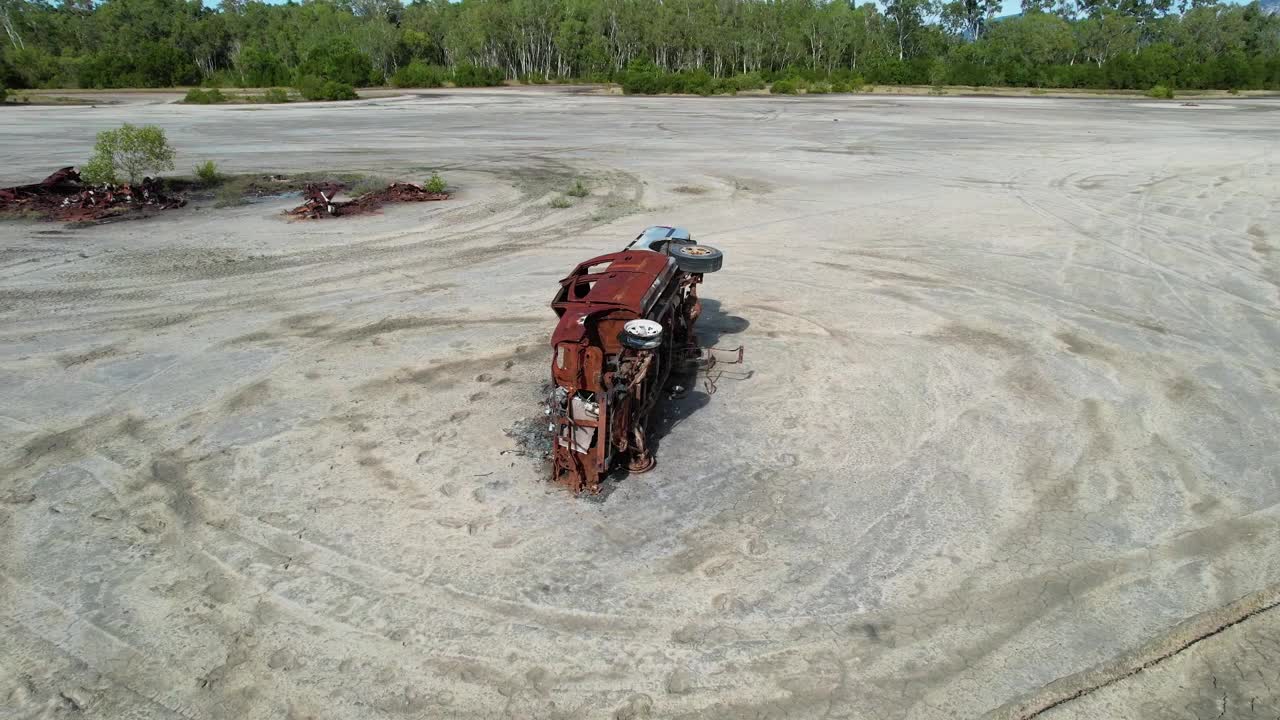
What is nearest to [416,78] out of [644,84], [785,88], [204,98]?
[204,98]

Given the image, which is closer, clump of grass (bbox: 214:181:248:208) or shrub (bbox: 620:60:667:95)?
clump of grass (bbox: 214:181:248:208)

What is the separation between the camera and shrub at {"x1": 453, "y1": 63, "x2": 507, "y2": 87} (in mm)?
73000

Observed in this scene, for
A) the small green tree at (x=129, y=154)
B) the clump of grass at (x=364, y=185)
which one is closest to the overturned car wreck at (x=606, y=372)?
the clump of grass at (x=364, y=185)

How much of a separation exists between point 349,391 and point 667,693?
5518 millimetres

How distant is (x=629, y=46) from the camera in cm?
8800

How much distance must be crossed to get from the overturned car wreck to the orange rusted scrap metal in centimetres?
1134

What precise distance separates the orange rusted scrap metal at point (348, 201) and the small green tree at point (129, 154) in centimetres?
388

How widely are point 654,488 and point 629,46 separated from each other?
294 ft

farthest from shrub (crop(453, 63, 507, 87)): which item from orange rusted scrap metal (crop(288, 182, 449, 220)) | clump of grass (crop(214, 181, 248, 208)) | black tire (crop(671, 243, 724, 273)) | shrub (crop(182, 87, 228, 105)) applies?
black tire (crop(671, 243, 724, 273))

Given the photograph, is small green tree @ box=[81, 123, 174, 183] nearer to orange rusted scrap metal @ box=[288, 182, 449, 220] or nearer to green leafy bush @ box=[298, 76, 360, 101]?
orange rusted scrap metal @ box=[288, 182, 449, 220]

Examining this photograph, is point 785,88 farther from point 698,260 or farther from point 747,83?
point 698,260

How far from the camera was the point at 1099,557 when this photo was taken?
585 cm

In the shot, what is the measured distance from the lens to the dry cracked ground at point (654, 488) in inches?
190

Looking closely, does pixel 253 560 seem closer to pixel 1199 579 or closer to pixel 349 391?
pixel 349 391
